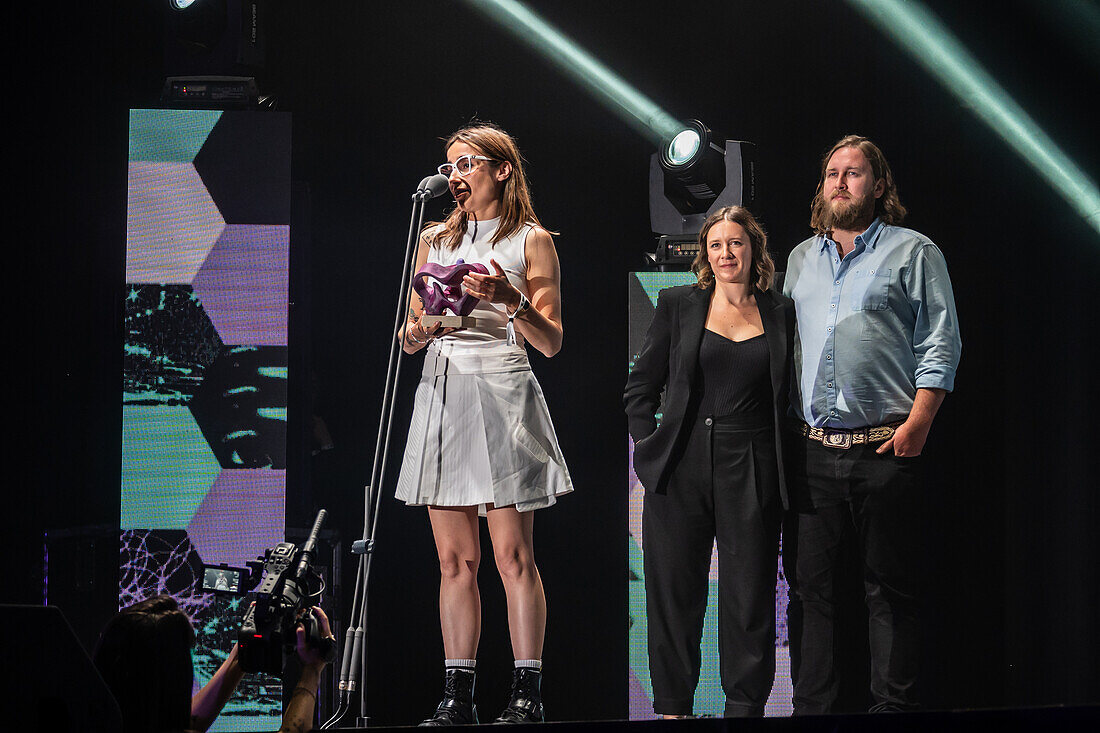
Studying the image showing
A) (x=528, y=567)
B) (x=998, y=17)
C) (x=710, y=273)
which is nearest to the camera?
(x=528, y=567)

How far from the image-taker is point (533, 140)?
4.14 metres

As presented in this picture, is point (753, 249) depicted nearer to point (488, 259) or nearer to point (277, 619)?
point (488, 259)

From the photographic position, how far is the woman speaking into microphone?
305cm

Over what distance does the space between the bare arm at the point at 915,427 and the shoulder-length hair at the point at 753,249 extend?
22.9 inches

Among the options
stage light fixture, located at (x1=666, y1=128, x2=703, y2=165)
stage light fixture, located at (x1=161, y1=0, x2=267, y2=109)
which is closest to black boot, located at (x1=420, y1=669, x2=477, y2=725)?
stage light fixture, located at (x1=666, y1=128, x2=703, y2=165)

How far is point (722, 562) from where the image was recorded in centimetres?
322

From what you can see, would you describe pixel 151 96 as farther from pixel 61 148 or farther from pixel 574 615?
pixel 574 615

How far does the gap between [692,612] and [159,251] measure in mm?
2052

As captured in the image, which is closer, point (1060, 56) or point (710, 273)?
point (710, 273)

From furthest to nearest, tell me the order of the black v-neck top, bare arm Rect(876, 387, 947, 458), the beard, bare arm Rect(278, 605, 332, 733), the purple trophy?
the beard → the black v-neck top → bare arm Rect(876, 387, 947, 458) → the purple trophy → bare arm Rect(278, 605, 332, 733)

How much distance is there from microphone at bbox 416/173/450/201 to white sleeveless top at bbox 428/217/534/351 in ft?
0.95

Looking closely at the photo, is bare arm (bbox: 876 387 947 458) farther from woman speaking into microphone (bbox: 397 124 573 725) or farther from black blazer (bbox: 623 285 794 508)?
woman speaking into microphone (bbox: 397 124 573 725)

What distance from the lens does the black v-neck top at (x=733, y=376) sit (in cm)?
321

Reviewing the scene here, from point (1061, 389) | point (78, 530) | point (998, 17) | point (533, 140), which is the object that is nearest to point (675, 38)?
point (533, 140)
